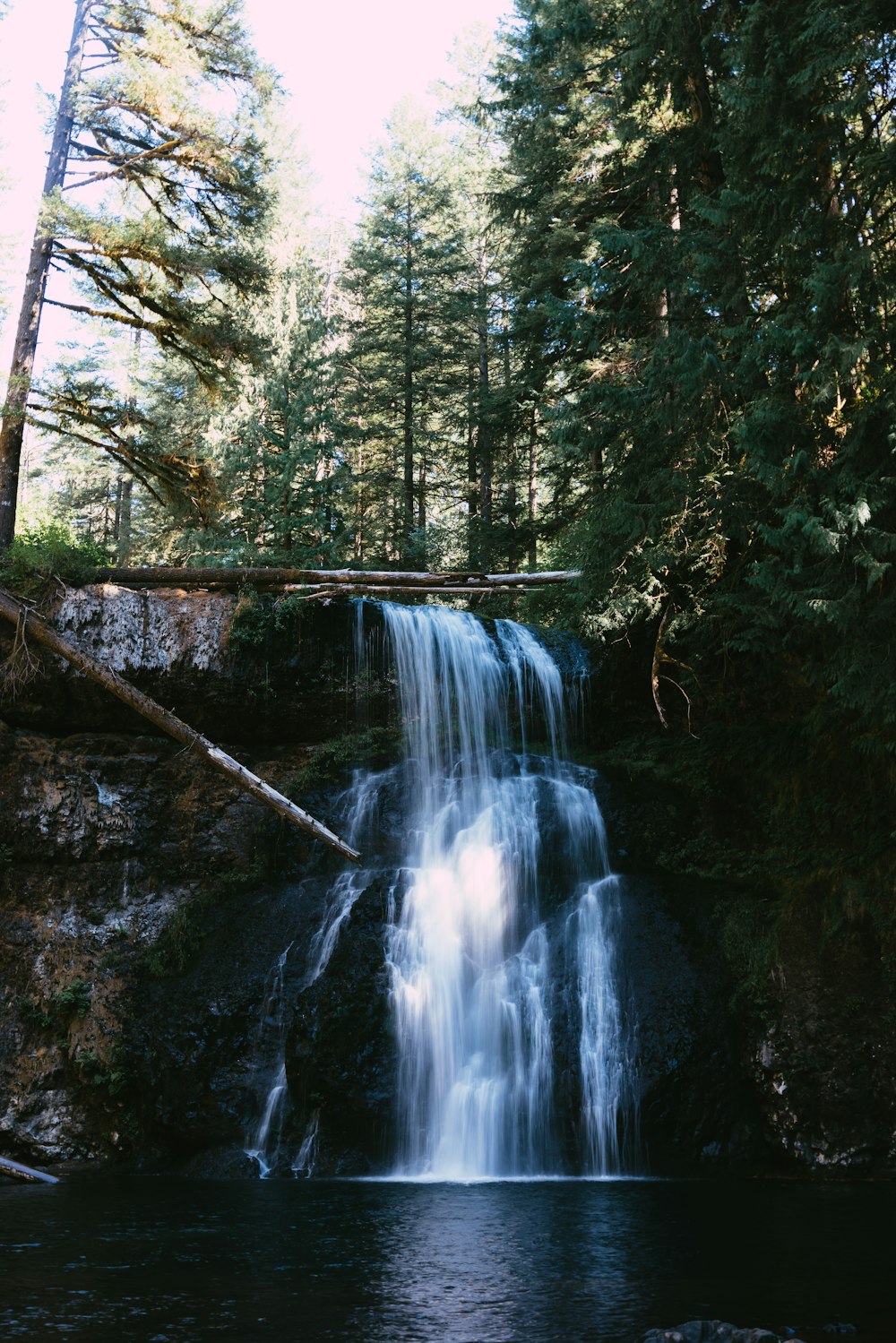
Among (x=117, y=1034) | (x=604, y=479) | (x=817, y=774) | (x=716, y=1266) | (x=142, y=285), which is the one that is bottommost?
(x=716, y=1266)

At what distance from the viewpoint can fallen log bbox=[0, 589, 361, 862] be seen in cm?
1049

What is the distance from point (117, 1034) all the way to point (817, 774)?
806 centimetres

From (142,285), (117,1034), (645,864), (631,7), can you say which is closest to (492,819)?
(645,864)

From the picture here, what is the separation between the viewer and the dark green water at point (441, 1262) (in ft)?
15.1

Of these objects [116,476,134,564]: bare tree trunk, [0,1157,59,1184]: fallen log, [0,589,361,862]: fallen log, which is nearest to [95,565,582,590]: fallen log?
[0,589,361,862]: fallen log

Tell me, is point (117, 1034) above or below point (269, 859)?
below

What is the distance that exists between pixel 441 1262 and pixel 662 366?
7.75 metres

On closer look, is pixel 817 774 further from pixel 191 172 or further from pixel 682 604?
pixel 191 172

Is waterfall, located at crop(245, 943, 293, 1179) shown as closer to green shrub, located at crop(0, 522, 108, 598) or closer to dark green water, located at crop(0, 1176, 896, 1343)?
dark green water, located at crop(0, 1176, 896, 1343)

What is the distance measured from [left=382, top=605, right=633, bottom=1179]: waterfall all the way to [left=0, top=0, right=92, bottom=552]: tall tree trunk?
210 inches

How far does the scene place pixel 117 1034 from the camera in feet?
34.0

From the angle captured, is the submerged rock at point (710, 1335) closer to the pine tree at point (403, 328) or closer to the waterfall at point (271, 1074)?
the waterfall at point (271, 1074)

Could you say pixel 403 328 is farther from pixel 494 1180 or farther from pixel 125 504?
pixel 494 1180

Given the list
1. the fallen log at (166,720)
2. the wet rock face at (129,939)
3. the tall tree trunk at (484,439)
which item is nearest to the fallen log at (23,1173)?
the wet rock face at (129,939)
